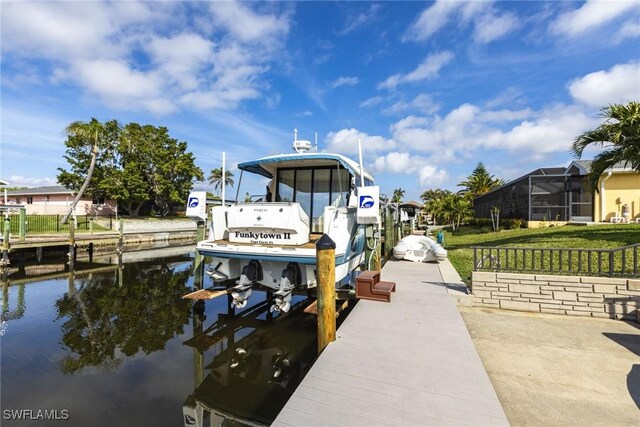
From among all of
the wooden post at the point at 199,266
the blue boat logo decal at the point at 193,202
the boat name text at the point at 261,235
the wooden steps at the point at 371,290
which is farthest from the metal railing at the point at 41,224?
the wooden steps at the point at 371,290

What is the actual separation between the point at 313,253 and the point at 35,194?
47.2 metres

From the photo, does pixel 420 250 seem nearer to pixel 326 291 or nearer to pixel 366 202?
pixel 366 202

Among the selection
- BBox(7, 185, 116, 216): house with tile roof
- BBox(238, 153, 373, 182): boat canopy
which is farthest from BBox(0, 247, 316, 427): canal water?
BBox(7, 185, 116, 216): house with tile roof

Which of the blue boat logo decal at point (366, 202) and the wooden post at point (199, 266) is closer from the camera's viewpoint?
the blue boat logo decal at point (366, 202)

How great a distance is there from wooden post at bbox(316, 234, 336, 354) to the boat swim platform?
183 millimetres

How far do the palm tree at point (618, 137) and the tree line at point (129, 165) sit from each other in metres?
36.1

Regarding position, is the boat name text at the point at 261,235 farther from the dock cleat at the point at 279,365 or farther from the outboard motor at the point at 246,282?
the dock cleat at the point at 279,365

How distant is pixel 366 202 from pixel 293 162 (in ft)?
7.44

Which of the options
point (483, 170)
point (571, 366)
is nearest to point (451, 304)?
point (571, 366)

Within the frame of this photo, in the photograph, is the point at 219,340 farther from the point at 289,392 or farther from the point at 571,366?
the point at 571,366

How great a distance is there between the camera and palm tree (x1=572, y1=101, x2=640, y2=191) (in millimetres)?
9977

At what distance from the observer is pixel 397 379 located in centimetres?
341

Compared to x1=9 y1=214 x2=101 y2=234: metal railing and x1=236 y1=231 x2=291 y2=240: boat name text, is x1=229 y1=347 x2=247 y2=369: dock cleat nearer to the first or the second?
x1=236 y1=231 x2=291 y2=240: boat name text

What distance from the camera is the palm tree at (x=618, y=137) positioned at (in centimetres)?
998
